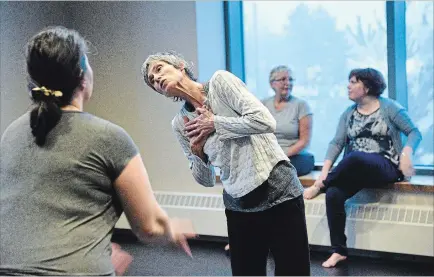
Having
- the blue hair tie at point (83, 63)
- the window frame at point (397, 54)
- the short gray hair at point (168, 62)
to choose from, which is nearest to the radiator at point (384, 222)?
the window frame at point (397, 54)

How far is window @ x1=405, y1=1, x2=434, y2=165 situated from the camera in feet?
12.7

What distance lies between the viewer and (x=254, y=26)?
4.58 m

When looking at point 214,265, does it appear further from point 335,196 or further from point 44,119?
point 44,119

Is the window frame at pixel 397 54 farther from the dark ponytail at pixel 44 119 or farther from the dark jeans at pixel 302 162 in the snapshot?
the dark ponytail at pixel 44 119

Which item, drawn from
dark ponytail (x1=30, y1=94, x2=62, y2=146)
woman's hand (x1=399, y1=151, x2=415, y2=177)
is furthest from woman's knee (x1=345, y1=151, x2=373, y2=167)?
dark ponytail (x1=30, y1=94, x2=62, y2=146)

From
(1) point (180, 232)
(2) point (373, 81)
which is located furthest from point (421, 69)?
(1) point (180, 232)

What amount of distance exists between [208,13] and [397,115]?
1.62 meters

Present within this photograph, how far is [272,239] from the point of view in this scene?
2.00 m

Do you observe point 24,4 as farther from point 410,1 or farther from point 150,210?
point 150,210

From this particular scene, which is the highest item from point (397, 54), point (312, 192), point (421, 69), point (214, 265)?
point (397, 54)

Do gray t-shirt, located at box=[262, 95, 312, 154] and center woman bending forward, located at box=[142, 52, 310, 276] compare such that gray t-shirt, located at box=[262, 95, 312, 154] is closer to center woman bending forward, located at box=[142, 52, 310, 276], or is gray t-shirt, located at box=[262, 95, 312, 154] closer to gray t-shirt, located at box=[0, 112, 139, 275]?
center woman bending forward, located at box=[142, 52, 310, 276]

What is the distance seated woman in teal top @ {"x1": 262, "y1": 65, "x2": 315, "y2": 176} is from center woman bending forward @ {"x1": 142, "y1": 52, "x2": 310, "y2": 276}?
1917mm

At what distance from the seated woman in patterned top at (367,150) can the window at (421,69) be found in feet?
1.52

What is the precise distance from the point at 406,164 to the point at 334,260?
688 millimetres
